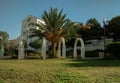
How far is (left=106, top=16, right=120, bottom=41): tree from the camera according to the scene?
2012 inches

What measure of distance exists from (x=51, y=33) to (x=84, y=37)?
21.5 m

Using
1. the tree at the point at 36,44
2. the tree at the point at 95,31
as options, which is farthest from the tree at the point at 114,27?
the tree at the point at 36,44

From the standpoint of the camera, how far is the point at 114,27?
51219 millimetres

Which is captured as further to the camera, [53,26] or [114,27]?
[114,27]

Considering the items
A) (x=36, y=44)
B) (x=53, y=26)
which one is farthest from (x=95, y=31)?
(x=53, y=26)

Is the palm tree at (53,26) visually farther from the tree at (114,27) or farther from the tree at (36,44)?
the tree at (114,27)

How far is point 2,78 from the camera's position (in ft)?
39.0

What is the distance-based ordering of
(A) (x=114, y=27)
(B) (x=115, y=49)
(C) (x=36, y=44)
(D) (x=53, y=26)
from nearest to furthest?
(B) (x=115, y=49) → (D) (x=53, y=26) → (A) (x=114, y=27) → (C) (x=36, y=44)

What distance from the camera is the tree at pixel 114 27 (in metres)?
51.1

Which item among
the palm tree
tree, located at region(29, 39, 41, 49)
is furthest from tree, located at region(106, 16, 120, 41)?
the palm tree

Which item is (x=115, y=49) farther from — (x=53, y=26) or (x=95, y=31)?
(x=95, y=31)

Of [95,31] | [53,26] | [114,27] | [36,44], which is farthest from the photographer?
[95,31]

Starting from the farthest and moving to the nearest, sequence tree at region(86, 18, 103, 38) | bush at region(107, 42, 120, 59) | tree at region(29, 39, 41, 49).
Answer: tree at region(86, 18, 103, 38) → tree at region(29, 39, 41, 49) → bush at region(107, 42, 120, 59)

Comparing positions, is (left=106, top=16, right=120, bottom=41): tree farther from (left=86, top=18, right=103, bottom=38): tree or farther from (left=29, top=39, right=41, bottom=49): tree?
(left=29, top=39, right=41, bottom=49): tree
